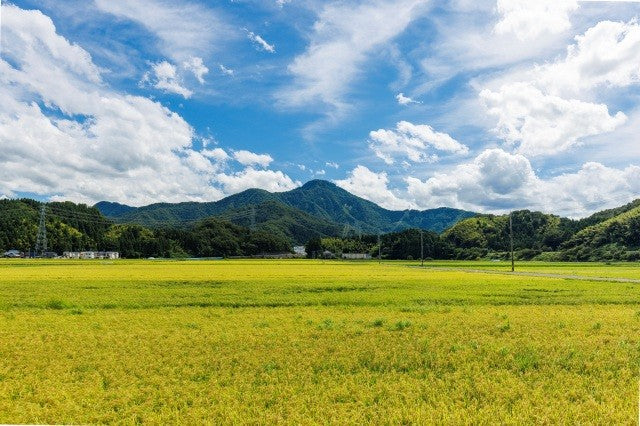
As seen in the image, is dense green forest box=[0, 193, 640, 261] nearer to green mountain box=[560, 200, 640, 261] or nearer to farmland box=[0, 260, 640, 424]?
green mountain box=[560, 200, 640, 261]

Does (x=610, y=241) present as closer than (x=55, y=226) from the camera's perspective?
Yes

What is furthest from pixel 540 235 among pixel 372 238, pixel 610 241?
pixel 372 238

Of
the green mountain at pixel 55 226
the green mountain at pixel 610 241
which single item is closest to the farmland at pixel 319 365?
the green mountain at pixel 610 241

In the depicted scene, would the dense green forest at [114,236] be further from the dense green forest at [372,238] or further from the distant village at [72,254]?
the distant village at [72,254]

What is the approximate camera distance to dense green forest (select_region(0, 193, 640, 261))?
289ft

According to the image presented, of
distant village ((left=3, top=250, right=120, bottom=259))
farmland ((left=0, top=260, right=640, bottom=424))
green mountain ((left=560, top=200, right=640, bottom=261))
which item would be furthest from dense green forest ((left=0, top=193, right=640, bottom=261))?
farmland ((left=0, top=260, right=640, bottom=424))

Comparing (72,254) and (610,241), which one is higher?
(610,241)

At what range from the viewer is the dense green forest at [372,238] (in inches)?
3462

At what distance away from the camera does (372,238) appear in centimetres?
13562

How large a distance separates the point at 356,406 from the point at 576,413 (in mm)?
2915

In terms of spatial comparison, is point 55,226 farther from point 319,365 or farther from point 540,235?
point 319,365

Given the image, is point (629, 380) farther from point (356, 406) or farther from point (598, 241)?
point (598, 241)

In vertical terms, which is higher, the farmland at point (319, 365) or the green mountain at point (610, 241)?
the green mountain at point (610, 241)

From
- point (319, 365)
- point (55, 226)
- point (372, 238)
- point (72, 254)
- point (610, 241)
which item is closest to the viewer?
point (319, 365)
